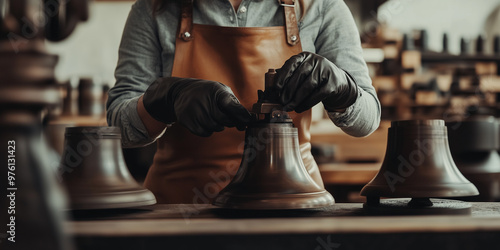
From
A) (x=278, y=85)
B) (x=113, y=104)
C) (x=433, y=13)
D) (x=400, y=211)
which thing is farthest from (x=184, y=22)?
(x=433, y=13)

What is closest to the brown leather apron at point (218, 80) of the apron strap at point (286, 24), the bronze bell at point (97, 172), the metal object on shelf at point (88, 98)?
the apron strap at point (286, 24)

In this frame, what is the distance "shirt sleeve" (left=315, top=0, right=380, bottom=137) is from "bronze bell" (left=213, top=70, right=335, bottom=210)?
453mm

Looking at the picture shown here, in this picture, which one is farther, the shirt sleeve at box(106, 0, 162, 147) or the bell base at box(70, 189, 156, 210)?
the shirt sleeve at box(106, 0, 162, 147)

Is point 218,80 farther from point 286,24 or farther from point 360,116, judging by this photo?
point 360,116

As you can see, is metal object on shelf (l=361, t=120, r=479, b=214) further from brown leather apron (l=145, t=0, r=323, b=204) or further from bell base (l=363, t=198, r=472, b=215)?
brown leather apron (l=145, t=0, r=323, b=204)

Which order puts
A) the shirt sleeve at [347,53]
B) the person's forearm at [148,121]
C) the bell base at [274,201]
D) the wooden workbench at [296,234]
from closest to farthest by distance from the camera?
1. the wooden workbench at [296,234]
2. the bell base at [274,201]
3. the person's forearm at [148,121]
4. the shirt sleeve at [347,53]

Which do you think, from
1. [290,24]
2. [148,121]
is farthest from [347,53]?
[148,121]

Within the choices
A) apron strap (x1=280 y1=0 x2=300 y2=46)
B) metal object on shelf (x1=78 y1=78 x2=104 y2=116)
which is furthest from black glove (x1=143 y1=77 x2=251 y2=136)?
metal object on shelf (x1=78 y1=78 x2=104 y2=116)

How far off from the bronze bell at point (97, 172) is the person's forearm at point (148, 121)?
0.27 meters

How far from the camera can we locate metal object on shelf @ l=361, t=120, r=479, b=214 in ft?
3.12

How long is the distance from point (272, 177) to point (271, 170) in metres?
0.01

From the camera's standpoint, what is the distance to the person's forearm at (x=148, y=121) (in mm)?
1238

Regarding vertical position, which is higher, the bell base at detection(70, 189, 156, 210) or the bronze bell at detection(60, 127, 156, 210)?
the bronze bell at detection(60, 127, 156, 210)

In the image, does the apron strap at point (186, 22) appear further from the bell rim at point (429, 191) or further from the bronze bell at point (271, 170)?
the bell rim at point (429, 191)
